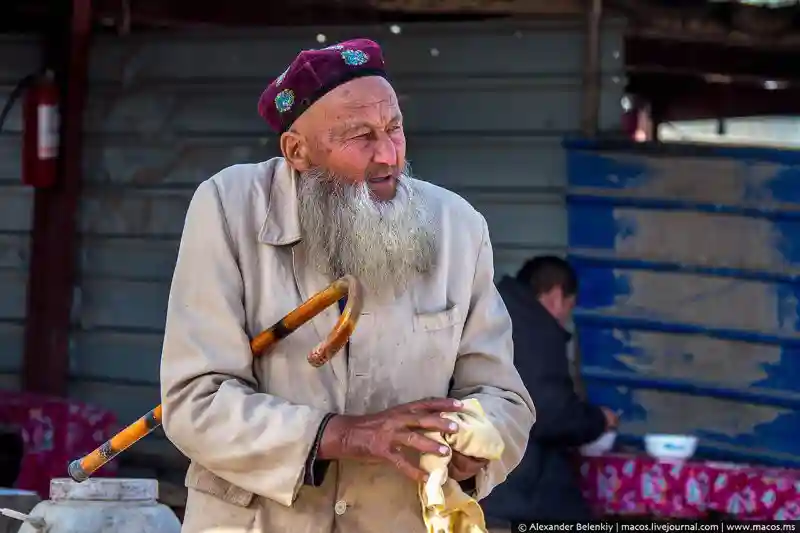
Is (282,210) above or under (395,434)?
above

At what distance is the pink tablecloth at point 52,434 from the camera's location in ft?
24.9

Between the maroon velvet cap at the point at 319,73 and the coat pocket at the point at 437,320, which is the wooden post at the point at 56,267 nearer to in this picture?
the maroon velvet cap at the point at 319,73

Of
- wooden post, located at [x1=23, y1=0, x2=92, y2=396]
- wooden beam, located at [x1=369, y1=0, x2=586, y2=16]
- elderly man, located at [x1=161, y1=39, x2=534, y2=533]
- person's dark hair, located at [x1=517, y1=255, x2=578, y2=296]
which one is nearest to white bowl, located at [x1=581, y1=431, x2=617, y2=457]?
person's dark hair, located at [x1=517, y1=255, x2=578, y2=296]

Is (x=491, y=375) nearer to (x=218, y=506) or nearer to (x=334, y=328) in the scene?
(x=334, y=328)

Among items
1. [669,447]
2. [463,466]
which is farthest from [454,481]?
[669,447]

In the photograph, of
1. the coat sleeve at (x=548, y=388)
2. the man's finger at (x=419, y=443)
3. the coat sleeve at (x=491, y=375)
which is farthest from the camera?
the coat sleeve at (x=548, y=388)

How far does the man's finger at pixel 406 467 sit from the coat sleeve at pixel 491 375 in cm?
22

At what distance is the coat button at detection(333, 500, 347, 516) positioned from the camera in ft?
9.13

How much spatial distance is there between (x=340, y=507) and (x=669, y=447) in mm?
4101

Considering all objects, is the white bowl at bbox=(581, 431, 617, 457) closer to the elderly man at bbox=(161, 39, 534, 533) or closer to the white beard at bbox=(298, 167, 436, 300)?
the elderly man at bbox=(161, 39, 534, 533)

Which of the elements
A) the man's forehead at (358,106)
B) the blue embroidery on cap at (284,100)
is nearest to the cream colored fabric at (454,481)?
the man's forehead at (358,106)

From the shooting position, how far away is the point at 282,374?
2.80 m

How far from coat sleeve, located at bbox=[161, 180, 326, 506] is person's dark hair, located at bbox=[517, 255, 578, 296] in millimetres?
3788

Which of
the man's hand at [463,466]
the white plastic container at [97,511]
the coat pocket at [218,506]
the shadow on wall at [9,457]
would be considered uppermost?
the man's hand at [463,466]
